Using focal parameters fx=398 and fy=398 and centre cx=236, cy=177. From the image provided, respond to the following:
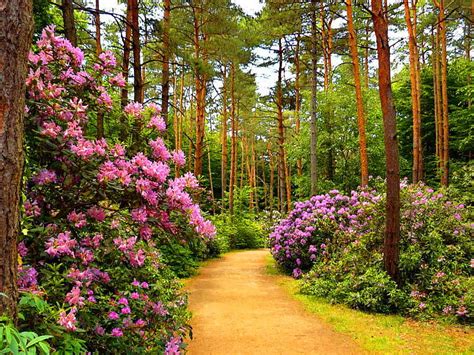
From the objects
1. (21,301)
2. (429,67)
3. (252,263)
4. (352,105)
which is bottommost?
(252,263)

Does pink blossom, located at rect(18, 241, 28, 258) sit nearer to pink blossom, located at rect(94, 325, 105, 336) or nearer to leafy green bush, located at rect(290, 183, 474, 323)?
pink blossom, located at rect(94, 325, 105, 336)

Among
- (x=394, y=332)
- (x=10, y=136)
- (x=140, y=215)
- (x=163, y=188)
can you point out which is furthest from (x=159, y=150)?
(x=394, y=332)

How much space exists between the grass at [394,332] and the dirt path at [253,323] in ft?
0.73

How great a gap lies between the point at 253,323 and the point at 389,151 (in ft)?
11.5

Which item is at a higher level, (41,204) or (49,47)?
(49,47)

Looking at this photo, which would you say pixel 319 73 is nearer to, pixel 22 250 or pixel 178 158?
pixel 178 158

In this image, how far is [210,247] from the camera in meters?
13.6

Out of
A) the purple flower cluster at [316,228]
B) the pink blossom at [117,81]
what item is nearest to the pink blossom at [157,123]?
the pink blossom at [117,81]

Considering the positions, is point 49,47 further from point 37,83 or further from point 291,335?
point 291,335

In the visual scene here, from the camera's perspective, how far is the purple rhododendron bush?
6.04m

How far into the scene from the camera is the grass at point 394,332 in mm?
4520

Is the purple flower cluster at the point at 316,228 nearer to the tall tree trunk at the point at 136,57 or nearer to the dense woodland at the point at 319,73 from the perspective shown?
the dense woodland at the point at 319,73

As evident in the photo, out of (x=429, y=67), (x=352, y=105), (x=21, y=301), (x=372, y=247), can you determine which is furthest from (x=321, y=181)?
(x=21, y=301)

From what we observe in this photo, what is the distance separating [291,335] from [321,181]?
405 inches
